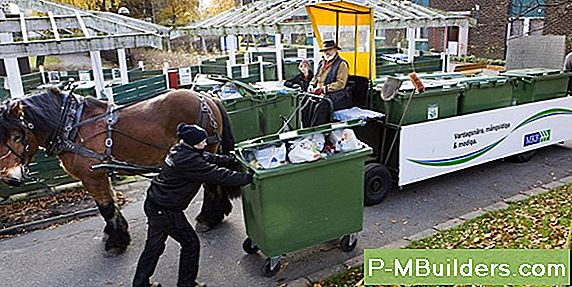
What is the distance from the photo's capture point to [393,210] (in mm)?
6199

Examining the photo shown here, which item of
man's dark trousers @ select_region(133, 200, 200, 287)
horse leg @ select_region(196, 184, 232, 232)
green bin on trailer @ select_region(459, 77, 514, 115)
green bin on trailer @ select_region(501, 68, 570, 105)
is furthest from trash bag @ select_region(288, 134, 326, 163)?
green bin on trailer @ select_region(501, 68, 570, 105)

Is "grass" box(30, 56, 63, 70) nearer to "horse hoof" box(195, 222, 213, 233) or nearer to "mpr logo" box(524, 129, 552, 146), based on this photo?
"horse hoof" box(195, 222, 213, 233)

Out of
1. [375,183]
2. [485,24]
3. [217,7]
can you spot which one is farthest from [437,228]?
[217,7]

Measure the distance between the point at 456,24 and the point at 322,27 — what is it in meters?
8.62

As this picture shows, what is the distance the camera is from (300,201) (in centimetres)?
451

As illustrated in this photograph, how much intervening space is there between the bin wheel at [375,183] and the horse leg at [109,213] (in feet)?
9.72

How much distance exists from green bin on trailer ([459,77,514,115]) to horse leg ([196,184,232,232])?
3686 mm

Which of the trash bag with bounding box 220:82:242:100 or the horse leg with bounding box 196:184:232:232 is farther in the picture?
the trash bag with bounding box 220:82:242:100

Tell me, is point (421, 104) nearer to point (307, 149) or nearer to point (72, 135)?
point (307, 149)

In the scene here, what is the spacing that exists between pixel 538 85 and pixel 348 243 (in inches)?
188

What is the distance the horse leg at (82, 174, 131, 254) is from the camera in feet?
16.6

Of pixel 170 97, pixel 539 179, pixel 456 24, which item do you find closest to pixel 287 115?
pixel 170 97

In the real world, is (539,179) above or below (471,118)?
below

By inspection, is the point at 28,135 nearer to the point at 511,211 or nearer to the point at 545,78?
the point at 511,211
